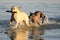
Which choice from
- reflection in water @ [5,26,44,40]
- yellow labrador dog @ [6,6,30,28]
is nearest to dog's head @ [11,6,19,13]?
yellow labrador dog @ [6,6,30,28]

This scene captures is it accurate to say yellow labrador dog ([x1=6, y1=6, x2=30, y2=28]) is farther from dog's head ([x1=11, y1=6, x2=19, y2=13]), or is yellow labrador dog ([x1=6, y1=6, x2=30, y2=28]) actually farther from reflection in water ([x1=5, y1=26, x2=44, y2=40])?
reflection in water ([x1=5, y1=26, x2=44, y2=40])

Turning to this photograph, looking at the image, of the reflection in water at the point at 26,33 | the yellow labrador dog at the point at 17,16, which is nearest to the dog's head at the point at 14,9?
the yellow labrador dog at the point at 17,16

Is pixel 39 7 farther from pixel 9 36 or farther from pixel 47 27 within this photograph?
pixel 9 36

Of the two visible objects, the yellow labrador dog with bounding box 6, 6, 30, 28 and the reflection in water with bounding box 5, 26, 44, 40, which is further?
the yellow labrador dog with bounding box 6, 6, 30, 28

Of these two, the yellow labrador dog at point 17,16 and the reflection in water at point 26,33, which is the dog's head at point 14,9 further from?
the reflection in water at point 26,33

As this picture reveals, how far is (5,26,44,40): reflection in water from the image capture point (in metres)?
15.5

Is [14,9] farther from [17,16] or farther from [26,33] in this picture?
[26,33]

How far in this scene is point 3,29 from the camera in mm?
17812

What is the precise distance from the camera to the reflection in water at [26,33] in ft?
50.7

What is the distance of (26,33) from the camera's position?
1662cm

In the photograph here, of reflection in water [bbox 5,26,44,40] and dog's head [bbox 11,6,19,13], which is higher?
dog's head [bbox 11,6,19,13]

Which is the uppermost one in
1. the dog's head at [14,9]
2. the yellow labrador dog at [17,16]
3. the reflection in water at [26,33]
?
the dog's head at [14,9]

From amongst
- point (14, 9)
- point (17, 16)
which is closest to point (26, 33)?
point (17, 16)

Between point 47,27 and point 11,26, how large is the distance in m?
1.98
